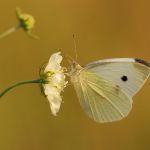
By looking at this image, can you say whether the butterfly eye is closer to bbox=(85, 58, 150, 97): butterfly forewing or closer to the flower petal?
bbox=(85, 58, 150, 97): butterfly forewing

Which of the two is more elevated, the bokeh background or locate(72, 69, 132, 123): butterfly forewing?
the bokeh background

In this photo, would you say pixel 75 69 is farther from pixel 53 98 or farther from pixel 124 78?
pixel 53 98

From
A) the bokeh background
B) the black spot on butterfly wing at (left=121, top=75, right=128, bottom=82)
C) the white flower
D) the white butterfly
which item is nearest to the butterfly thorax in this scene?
the white butterfly

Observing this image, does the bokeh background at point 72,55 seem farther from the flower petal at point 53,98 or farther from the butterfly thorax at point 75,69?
the flower petal at point 53,98

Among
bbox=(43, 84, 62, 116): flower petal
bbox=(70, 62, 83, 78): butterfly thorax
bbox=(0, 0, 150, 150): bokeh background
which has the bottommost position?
bbox=(43, 84, 62, 116): flower petal

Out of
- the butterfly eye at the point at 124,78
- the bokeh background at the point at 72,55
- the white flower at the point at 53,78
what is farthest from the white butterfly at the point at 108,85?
the bokeh background at the point at 72,55

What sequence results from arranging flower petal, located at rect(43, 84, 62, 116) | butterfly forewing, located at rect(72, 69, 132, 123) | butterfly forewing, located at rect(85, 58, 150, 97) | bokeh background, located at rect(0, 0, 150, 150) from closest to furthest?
flower petal, located at rect(43, 84, 62, 116)
butterfly forewing, located at rect(85, 58, 150, 97)
butterfly forewing, located at rect(72, 69, 132, 123)
bokeh background, located at rect(0, 0, 150, 150)

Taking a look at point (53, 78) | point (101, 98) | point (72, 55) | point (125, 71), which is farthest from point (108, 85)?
point (72, 55)
